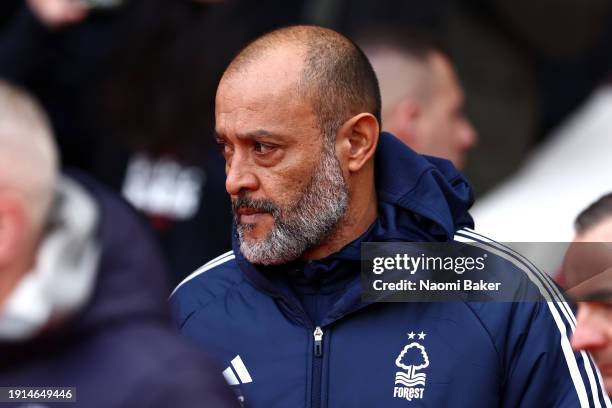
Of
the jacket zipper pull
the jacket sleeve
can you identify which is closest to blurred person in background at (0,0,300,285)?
the jacket zipper pull

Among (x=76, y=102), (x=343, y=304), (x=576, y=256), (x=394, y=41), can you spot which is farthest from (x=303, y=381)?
(x=76, y=102)

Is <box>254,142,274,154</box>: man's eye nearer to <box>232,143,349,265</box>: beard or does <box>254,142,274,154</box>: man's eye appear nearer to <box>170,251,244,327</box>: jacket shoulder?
<box>232,143,349,265</box>: beard

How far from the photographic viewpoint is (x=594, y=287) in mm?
2527

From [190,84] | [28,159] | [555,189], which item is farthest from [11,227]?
[190,84]

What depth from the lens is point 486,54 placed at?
16.4ft

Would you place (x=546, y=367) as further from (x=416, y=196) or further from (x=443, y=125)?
(x=443, y=125)

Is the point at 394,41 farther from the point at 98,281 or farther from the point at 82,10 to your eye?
the point at 98,281

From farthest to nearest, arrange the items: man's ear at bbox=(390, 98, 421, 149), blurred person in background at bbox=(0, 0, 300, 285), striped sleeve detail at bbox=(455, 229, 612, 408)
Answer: blurred person in background at bbox=(0, 0, 300, 285) < man's ear at bbox=(390, 98, 421, 149) < striped sleeve detail at bbox=(455, 229, 612, 408)

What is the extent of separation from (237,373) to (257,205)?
1.10 feet

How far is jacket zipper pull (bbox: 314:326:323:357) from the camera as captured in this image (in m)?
2.58

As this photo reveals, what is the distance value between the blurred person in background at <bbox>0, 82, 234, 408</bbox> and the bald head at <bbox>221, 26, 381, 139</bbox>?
2.80ft

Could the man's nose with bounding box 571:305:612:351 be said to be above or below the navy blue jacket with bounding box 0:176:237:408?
above

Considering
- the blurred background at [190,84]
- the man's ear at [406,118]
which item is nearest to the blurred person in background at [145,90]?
the blurred background at [190,84]

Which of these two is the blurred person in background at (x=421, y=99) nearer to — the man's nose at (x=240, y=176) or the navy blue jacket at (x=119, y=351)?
the man's nose at (x=240, y=176)
